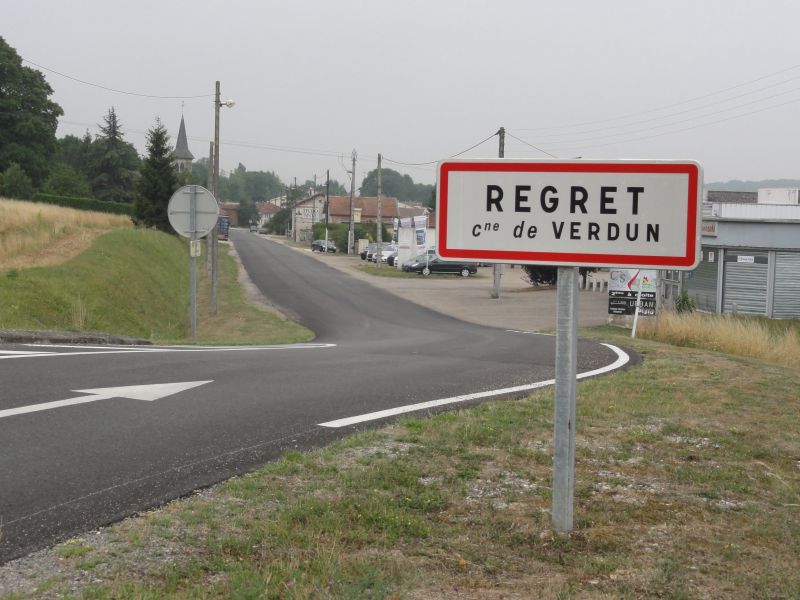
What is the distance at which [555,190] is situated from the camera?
4691mm

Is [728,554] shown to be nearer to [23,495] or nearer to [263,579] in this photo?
[263,579]

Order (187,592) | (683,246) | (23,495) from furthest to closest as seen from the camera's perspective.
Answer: (23,495) < (683,246) < (187,592)

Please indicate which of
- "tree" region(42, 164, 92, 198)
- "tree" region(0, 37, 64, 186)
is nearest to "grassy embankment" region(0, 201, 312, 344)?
"tree" region(0, 37, 64, 186)

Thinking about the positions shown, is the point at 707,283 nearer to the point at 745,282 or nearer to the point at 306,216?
the point at 745,282

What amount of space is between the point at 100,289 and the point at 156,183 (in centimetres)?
3073

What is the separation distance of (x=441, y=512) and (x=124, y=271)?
25.1 m

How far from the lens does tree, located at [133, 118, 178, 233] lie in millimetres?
53500

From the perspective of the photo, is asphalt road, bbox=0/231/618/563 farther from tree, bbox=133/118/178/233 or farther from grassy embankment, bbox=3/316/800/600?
tree, bbox=133/118/178/233

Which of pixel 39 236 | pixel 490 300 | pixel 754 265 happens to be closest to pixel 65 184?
pixel 490 300

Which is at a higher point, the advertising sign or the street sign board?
the street sign board

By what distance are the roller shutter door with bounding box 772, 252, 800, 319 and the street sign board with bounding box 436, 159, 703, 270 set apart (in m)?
32.4

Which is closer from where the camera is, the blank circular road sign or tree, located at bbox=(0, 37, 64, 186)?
the blank circular road sign

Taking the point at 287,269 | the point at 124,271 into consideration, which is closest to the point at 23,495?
the point at 124,271

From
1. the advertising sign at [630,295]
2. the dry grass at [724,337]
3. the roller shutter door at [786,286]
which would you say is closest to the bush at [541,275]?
the roller shutter door at [786,286]
